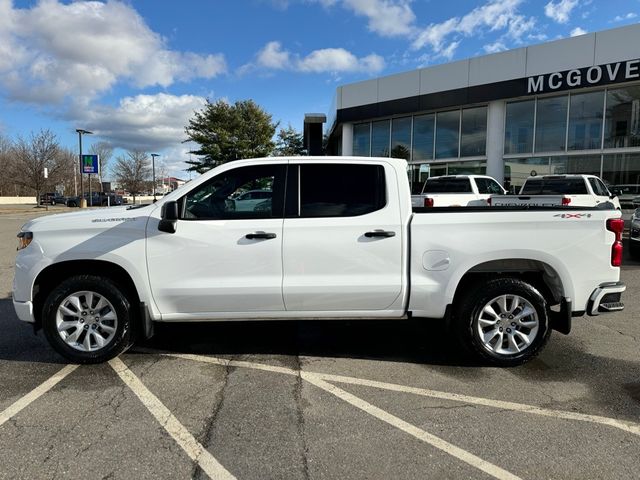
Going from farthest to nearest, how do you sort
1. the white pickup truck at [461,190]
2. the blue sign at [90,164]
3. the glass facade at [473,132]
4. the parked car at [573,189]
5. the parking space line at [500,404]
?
the blue sign at [90,164] < the glass facade at [473,132] < the white pickup truck at [461,190] < the parked car at [573,189] < the parking space line at [500,404]

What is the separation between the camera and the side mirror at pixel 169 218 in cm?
411

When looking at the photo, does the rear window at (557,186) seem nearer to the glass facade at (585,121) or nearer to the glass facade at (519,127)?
the glass facade at (585,121)

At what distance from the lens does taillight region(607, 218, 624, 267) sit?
169 inches

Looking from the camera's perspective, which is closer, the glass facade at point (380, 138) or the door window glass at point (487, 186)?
the door window glass at point (487, 186)

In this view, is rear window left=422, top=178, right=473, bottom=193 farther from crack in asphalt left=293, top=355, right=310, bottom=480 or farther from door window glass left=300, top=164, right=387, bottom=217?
Answer: crack in asphalt left=293, top=355, right=310, bottom=480

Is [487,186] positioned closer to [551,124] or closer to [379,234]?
[551,124]

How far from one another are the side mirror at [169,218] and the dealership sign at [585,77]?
17110 mm

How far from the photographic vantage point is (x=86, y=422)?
3.42 metres

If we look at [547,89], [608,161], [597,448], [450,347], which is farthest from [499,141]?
[597,448]

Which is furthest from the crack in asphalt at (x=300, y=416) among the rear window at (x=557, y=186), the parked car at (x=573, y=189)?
the rear window at (x=557, y=186)

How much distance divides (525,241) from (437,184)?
34.8 feet

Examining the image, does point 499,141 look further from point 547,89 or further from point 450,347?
point 450,347

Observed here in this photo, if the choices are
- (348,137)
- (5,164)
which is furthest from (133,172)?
(348,137)

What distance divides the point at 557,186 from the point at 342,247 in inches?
434
